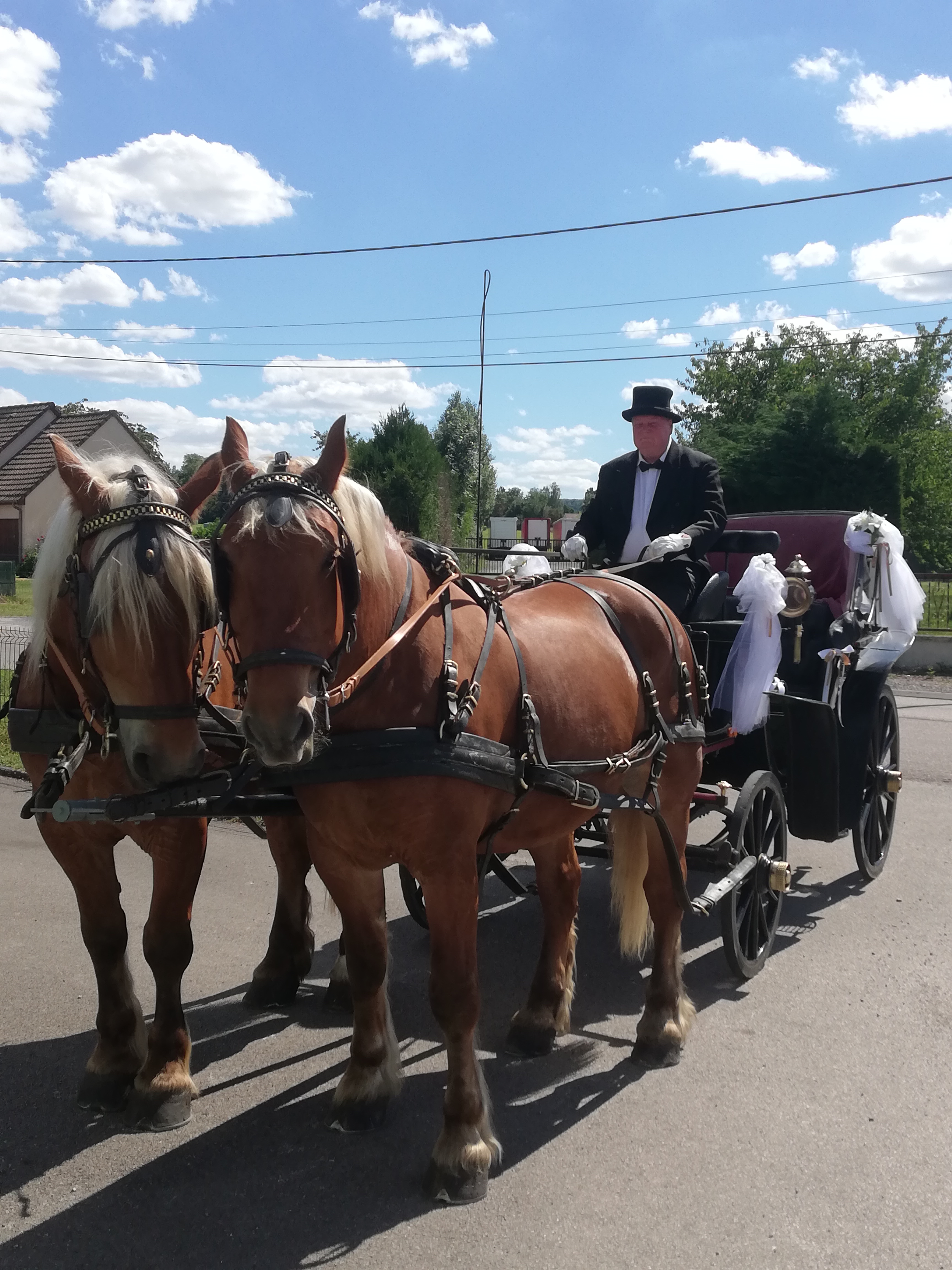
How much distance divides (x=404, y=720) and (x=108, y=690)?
82 cm

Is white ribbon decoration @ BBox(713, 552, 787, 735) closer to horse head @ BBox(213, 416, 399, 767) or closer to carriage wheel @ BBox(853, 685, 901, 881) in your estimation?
carriage wheel @ BBox(853, 685, 901, 881)

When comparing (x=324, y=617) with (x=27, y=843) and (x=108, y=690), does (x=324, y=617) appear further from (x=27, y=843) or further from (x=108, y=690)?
(x=27, y=843)

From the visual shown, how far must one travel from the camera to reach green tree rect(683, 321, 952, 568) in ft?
60.0

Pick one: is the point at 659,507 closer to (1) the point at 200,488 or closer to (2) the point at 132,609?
(1) the point at 200,488

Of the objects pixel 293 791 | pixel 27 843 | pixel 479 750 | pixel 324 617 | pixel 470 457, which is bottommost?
pixel 27 843

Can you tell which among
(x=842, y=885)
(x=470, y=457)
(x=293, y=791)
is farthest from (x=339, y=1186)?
Answer: (x=470, y=457)

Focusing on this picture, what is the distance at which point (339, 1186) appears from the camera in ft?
9.18

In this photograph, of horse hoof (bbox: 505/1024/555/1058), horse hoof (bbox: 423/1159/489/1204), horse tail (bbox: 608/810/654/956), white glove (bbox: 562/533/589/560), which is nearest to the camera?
horse hoof (bbox: 423/1159/489/1204)

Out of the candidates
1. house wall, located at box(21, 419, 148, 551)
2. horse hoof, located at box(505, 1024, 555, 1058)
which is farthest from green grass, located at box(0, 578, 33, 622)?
horse hoof, located at box(505, 1024, 555, 1058)

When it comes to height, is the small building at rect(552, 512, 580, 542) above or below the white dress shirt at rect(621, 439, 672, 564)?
above

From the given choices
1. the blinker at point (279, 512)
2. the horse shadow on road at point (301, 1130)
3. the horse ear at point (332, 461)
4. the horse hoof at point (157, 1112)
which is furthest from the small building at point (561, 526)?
the blinker at point (279, 512)

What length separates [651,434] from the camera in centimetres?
475

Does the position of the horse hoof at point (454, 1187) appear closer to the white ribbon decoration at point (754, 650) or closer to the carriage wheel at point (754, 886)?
the carriage wheel at point (754, 886)

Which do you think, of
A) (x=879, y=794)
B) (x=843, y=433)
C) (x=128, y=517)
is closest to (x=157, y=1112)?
(x=128, y=517)
